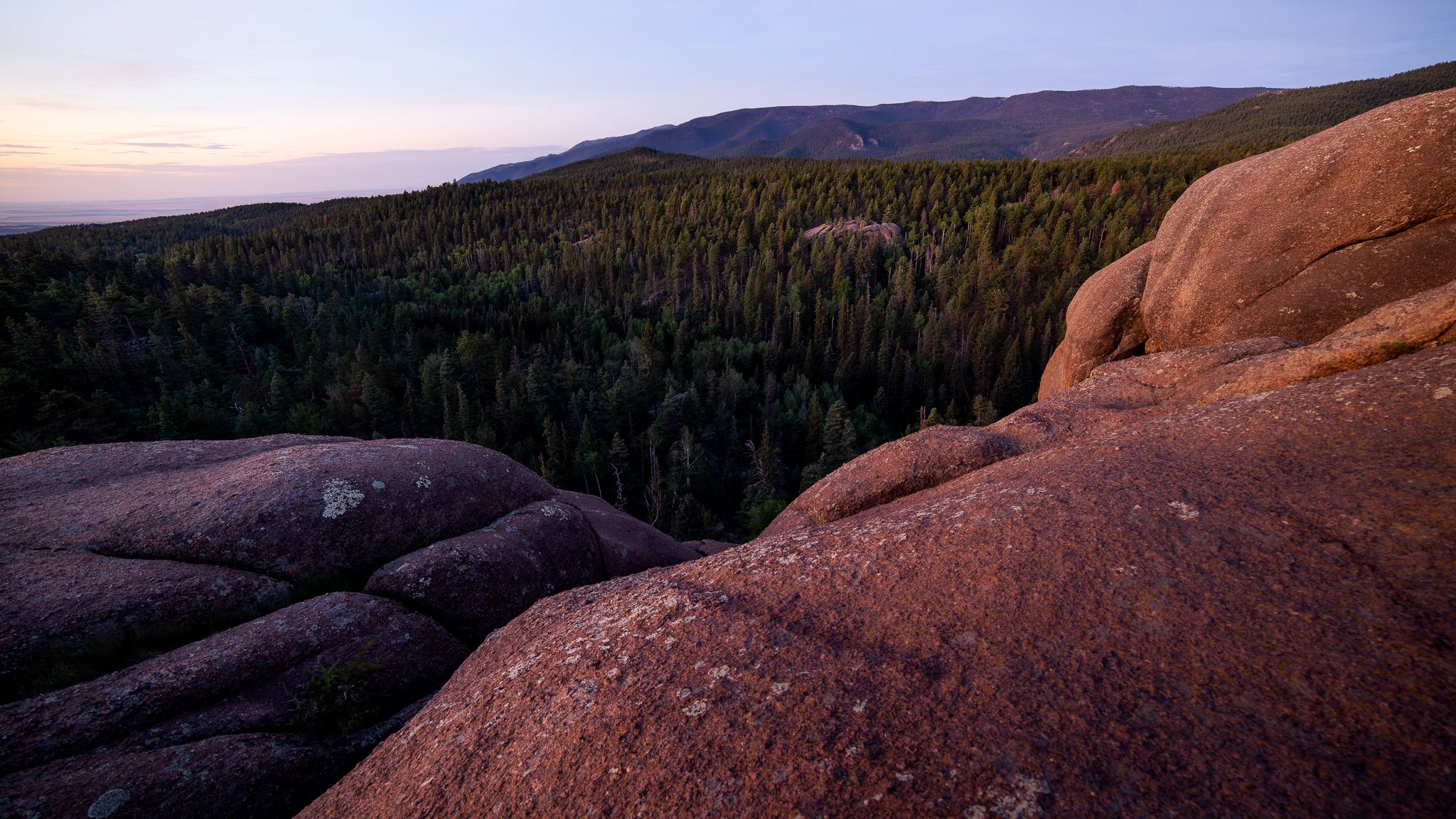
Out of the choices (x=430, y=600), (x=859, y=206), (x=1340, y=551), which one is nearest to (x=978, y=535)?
(x=1340, y=551)

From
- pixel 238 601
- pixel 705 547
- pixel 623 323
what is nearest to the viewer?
pixel 238 601

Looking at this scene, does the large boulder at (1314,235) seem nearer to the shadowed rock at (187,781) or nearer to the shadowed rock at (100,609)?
the shadowed rock at (187,781)

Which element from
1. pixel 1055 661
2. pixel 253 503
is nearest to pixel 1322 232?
pixel 1055 661

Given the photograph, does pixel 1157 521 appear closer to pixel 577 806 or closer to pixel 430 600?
pixel 577 806

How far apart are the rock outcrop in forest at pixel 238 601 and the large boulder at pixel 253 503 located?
0.12 feet

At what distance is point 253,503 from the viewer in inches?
414

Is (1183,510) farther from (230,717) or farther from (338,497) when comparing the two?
(338,497)

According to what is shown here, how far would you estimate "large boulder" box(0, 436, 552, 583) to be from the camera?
9.93 meters

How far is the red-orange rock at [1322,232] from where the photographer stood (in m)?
12.9

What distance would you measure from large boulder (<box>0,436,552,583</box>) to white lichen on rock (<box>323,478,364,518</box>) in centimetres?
2

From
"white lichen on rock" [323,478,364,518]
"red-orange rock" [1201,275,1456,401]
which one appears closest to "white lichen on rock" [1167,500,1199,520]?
"red-orange rock" [1201,275,1456,401]

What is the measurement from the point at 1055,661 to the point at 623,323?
9941 cm

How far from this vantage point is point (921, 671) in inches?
191

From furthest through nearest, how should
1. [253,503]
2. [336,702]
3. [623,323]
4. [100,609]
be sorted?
[623,323]
[253,503]
[100,609]
[336,702]
